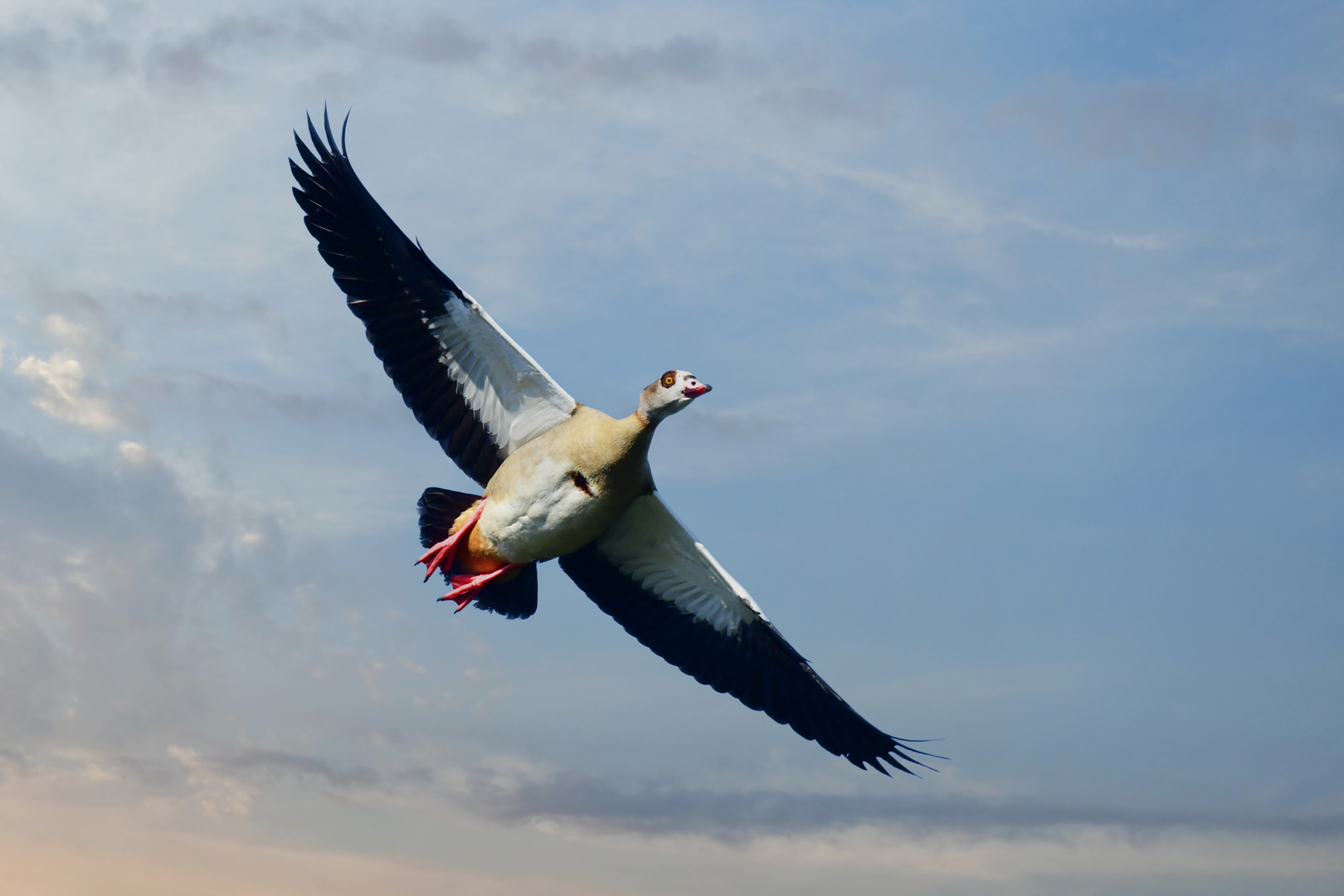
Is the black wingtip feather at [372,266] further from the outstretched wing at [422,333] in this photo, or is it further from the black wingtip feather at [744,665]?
the black wingtip feather at [744,665]

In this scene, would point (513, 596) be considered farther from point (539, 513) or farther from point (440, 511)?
point (539, 513)

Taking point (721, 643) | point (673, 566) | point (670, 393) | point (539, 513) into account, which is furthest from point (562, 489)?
point (721, 643)

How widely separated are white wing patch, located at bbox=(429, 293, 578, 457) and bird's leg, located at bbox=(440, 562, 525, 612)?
95 cm

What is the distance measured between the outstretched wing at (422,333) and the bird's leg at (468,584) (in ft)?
2.65

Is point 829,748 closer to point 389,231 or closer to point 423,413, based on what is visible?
point 423,413

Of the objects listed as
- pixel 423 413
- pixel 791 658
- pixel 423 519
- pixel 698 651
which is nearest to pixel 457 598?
pixel 423 519

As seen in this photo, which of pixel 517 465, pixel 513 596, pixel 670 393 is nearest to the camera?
pixel 670 393

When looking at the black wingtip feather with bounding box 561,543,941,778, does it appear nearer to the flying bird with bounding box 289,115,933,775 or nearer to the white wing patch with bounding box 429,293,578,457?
the flying bird with bounding box 289,115,933,775

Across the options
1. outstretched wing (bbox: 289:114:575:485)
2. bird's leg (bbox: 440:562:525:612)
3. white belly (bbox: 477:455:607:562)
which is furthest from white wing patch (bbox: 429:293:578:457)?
bird's leg (bbox: 440:562:525:612)

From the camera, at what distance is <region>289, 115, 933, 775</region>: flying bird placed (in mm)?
9836

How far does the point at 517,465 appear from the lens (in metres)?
10.1

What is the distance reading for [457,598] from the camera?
34.5 feet

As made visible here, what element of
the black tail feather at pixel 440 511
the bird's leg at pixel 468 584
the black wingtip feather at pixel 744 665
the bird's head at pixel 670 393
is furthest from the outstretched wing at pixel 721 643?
the bird's head at pixel 670 393

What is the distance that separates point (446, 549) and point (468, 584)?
0.37 m
